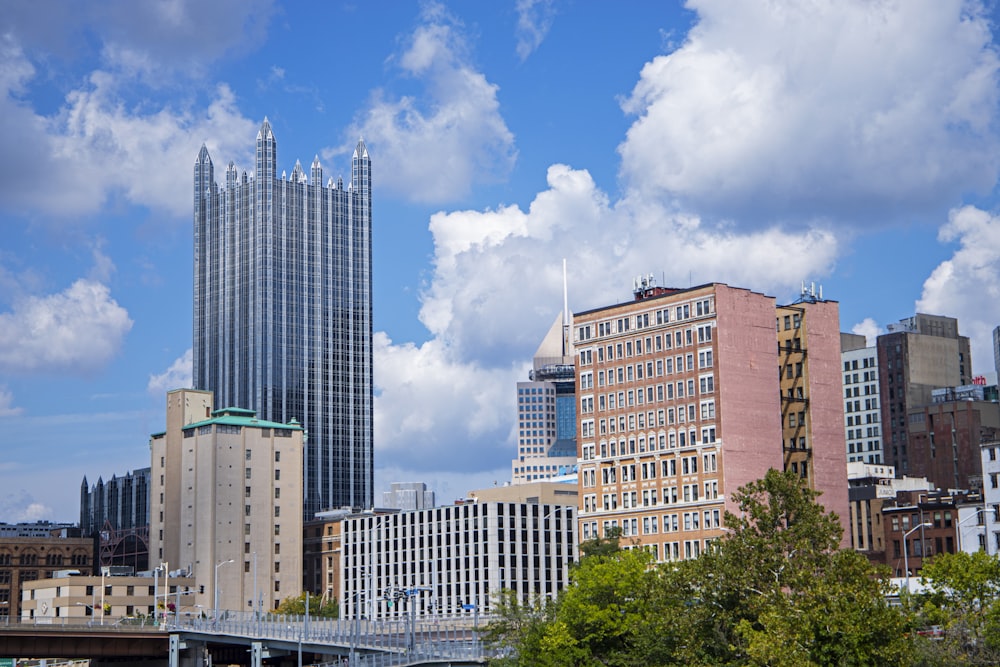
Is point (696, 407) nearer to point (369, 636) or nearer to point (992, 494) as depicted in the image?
point (992, 494)

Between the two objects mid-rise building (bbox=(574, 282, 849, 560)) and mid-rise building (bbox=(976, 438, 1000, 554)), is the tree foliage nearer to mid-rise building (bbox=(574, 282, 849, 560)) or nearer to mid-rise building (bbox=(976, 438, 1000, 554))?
mid-rise building (bbox=(574, 282, 849, 560))

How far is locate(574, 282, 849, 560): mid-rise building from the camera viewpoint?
174 metres

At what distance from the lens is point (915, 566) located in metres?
194

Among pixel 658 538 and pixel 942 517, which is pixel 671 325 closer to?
pixel 658 538

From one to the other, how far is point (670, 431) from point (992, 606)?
308 ft

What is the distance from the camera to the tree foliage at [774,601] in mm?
68438

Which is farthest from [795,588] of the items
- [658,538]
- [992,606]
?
[658,538]

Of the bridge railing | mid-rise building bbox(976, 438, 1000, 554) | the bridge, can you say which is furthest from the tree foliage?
mid-rise building bbox(976, 438, 1000, 554)

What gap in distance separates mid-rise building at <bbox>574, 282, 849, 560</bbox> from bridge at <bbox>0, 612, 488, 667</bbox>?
26.9 m

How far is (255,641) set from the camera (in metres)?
164

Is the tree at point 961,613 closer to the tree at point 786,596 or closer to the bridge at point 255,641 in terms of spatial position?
the tree at point 786,596

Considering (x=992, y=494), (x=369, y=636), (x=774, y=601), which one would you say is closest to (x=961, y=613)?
(x=774, y=601)

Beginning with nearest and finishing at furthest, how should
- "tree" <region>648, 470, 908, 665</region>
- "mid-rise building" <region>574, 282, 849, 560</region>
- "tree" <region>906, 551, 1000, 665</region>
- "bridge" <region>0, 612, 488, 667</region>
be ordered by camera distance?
"tree" <region>648, 470, 908, 665</region> → "tree" <region>906, 551, 1000, 665</region> → "bridge" <region>0, 612, 488, 667</region> → "mid-rise building" <region>574, 282, 849, 560</region>

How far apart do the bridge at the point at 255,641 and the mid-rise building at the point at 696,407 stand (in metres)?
26.9
